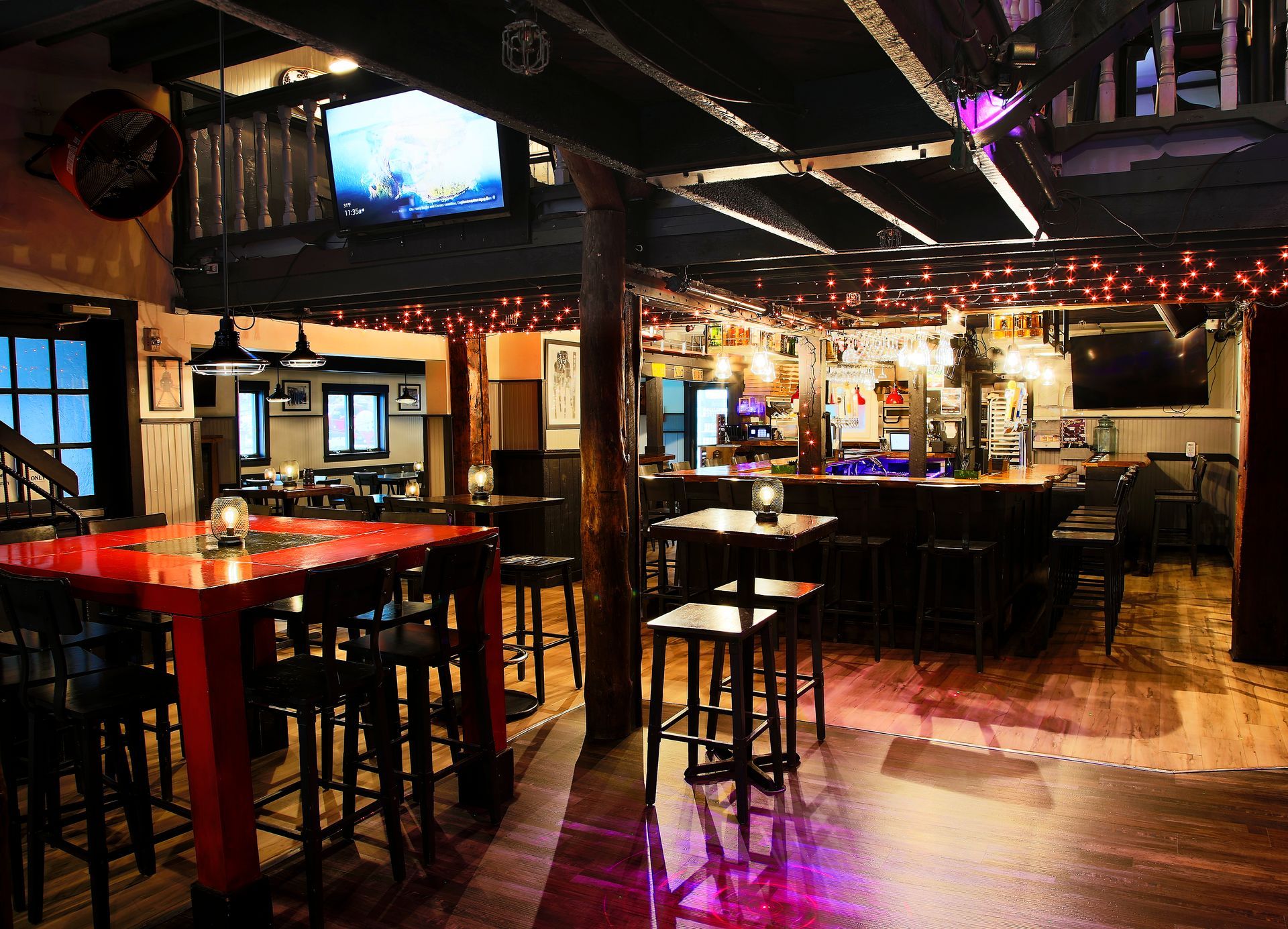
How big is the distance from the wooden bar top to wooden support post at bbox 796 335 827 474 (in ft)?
1.46

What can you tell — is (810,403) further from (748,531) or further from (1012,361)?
(748,531)

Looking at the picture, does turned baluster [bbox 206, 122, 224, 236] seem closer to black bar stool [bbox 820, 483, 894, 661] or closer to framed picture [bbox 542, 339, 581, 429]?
framed picture [bbox 542, 339, 581, 429]

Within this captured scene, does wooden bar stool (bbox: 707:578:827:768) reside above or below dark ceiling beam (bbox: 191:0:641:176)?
below

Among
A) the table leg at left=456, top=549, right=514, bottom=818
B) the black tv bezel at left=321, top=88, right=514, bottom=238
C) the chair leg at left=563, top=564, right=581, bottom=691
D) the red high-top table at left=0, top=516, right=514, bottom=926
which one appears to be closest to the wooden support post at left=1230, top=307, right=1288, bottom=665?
the chair leg at left=563, top=564, right=581, bottom=691

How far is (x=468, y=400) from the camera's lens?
855 cm

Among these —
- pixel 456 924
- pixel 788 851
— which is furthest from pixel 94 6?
pixel 788 851

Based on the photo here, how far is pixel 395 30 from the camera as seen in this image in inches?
89.7

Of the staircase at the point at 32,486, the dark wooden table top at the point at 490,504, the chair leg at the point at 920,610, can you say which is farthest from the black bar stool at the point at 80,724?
the chair leg at the point at 920,610

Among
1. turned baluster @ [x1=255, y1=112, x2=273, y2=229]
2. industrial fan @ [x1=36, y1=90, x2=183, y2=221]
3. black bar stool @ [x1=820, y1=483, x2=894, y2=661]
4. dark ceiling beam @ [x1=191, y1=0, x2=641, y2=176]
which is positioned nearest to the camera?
dark ceiling beam @ [x1=191, y1=0, x2=641, y2=176]

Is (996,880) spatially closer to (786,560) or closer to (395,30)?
(395,30)

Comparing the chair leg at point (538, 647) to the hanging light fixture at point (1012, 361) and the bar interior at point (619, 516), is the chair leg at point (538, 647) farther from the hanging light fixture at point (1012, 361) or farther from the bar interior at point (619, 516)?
the hanging light fixture at point (1012, 361)

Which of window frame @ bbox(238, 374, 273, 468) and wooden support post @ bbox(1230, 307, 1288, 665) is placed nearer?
wooden support post @ bbox(1230, 307, 1288, 665)

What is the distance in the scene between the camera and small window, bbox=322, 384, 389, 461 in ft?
41.7

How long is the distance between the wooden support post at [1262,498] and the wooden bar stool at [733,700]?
3.77m
